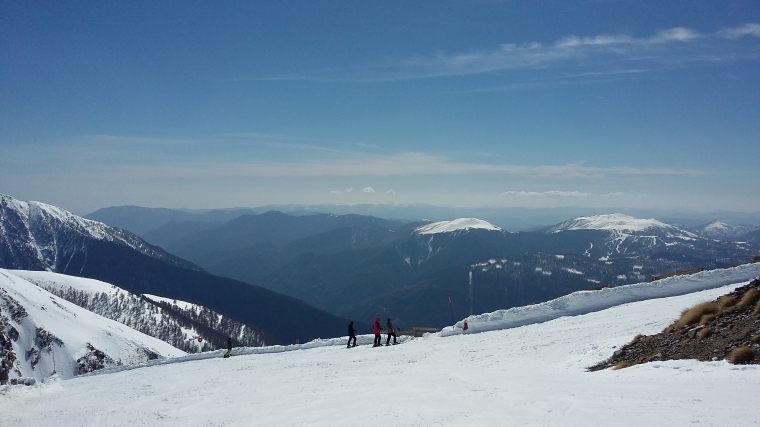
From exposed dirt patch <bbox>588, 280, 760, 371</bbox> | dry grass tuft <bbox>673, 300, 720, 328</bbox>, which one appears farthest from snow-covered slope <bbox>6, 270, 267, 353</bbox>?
dry grass tuft <bbox>673, 300, 720, 328</bbox>

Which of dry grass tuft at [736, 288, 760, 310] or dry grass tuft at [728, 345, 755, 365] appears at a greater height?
dry grass tuft at [736, 288, 760, 310]

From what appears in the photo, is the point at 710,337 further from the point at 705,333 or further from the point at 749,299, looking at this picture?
the point at 749,299

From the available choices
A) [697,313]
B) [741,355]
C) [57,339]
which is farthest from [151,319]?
[741,355]

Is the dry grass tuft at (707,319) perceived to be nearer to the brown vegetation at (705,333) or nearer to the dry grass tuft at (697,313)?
the dry grass tuft at (697,313)

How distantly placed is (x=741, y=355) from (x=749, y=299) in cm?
494

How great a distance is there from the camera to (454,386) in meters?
13.7

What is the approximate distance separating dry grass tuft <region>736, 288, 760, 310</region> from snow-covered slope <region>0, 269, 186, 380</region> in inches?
4950

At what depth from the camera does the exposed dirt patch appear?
1130cm

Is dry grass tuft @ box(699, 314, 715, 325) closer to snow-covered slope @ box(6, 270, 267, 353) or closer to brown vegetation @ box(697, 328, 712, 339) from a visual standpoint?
brown vegetation @ box(697, 328, 712, 339)

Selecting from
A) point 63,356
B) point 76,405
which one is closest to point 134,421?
point 76,405

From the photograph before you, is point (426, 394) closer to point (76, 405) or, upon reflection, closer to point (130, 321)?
point (76, 405)

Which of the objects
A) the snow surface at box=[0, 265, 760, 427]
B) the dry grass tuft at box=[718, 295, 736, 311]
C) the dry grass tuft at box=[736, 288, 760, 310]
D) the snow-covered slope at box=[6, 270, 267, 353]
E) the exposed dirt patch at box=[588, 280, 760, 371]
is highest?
the dry grass tuft at box=[736, 288, 760, 310]

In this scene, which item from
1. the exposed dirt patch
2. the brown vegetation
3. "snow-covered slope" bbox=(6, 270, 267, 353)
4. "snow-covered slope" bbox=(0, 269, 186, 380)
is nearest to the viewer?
the exposed dirt patch

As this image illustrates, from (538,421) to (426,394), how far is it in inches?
172
